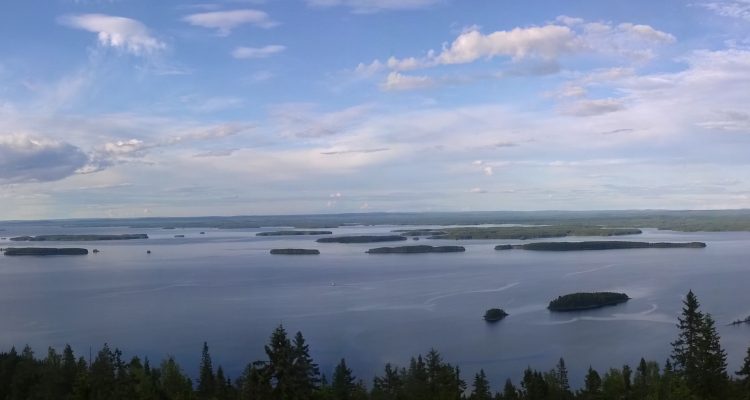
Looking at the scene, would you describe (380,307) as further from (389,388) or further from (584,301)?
(389,388)

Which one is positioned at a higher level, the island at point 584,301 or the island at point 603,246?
the island at point 603,246

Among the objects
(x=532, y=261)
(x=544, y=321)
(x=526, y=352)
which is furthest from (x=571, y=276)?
(x=526, y=352)

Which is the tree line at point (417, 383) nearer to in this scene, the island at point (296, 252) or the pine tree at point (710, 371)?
the pine tree at point (710, 371)

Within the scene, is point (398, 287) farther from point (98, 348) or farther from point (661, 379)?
point (661, 379)

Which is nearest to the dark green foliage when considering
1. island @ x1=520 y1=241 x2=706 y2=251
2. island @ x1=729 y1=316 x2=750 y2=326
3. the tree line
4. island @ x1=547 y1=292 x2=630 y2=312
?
the tree line

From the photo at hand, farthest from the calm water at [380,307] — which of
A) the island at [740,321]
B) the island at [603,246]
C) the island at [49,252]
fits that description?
the island at [49,252]
